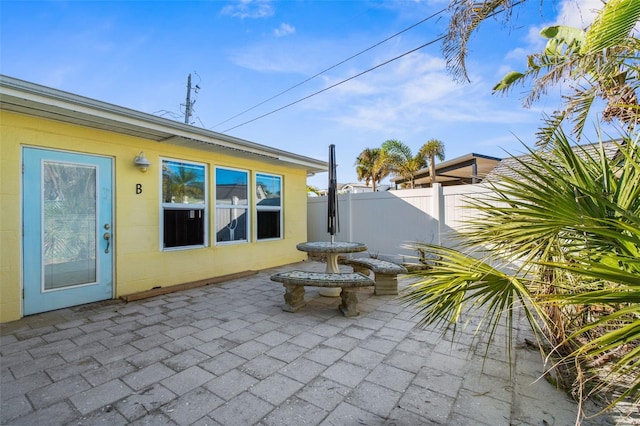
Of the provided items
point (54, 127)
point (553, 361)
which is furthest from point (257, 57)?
point (553, 361)

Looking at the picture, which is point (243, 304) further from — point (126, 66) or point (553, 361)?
point (126, 66)

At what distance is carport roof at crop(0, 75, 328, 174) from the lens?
3.29m

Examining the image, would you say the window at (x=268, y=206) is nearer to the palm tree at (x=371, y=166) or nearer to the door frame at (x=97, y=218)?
the door frame at (x=97, y=218)

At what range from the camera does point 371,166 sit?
68.4ft

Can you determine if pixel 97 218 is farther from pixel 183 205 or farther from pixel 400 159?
pixel 400 159

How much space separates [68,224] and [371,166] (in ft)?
60.8

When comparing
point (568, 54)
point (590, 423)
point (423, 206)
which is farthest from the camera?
point (423, 206)

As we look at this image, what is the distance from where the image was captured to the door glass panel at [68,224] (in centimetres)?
395

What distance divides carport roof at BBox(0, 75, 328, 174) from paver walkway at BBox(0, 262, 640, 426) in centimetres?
257

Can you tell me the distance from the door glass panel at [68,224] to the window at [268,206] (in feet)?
10.5

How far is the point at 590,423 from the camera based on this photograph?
1876 mm

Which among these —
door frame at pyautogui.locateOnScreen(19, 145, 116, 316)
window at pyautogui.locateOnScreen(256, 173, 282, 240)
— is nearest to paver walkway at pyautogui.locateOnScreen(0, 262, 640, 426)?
door frame at pyautogui.locateOnScreen(19, 145, 116, 316)

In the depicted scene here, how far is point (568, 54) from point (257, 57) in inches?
288

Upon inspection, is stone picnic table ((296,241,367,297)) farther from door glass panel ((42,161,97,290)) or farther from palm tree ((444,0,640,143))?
door glass panel ((42,161,97,290))
